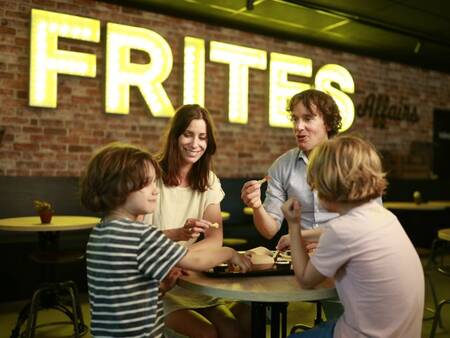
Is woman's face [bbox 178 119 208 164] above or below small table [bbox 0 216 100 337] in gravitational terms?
above

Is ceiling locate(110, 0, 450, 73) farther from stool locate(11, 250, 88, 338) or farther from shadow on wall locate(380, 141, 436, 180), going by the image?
stool locate(11, 250, 88, 338)

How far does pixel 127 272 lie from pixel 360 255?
0.65 metres

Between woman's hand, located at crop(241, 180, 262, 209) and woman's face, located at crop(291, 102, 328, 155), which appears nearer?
woman's hand, located at crop(241, 180, 262, 209)

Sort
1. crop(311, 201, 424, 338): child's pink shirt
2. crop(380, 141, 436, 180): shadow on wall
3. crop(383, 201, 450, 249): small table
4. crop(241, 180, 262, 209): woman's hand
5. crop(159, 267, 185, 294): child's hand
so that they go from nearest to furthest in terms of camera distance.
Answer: crop(311, 201, 424, 338): child's pink shirt → crop(159, 267, 185, 294): child's hand → crop(241, 180, 262, 209): woman's hand → crop(383, 201, 450, 249): small table → crop(380, 141, 436, 180): shadow on wall

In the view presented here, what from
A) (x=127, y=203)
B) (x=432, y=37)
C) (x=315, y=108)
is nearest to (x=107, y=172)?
(x=127, y=203)

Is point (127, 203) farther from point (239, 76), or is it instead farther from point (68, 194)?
point (239, 76)

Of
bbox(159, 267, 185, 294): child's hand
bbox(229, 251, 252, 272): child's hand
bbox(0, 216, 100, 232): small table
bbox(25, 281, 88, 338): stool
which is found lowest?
bbox(25, 281, 88, 338): stool

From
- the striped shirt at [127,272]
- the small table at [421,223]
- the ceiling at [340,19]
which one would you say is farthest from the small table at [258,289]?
the small table at [421,223]

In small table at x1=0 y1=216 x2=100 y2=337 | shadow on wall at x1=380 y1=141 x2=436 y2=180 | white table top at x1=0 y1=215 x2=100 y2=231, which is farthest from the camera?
shadow on wall at x1=380 y1=141 x2=436 y2=180

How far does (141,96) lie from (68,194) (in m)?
1.25

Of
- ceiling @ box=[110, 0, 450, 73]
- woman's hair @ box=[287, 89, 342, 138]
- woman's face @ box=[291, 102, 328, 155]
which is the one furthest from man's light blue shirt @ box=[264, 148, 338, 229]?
ceiling @ box=[110, 0, 450, 73]

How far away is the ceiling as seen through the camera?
15.4ft

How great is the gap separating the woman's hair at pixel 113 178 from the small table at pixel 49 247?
167 cm

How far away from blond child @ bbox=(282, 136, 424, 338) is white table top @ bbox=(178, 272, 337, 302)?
0.05 metres
